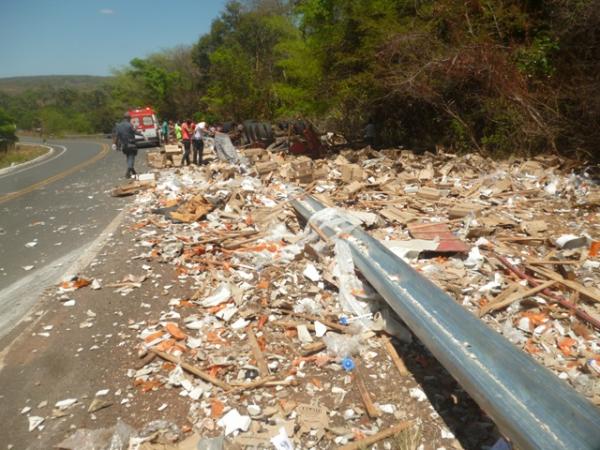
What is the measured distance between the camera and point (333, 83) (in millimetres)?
14836

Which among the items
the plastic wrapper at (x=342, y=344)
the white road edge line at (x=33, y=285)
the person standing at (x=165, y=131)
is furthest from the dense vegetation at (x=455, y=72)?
the person standing at (x=165, y=131)

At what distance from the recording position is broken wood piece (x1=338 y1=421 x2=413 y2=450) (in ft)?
7.93

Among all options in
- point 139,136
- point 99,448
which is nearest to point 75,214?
point 99,448

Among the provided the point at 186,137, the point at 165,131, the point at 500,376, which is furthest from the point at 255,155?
the point at 165,131

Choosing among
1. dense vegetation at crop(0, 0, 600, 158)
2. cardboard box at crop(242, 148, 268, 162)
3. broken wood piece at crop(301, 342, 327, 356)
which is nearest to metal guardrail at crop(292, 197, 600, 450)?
broken wood piece at crop(301, 342, 327, 356)

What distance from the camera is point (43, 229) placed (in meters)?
7.38

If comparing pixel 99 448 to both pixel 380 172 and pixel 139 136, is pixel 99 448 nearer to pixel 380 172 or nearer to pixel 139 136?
pixel 380 172

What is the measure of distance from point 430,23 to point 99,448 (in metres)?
14.0

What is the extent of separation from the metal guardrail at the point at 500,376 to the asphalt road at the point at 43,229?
4019 millimetres

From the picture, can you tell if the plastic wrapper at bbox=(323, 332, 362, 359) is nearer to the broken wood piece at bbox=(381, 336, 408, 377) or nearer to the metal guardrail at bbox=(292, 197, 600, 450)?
the broken wood piece at bbox=(381, 336, 408, 377)

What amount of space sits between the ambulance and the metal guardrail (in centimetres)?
2561

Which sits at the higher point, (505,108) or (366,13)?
(366,13)

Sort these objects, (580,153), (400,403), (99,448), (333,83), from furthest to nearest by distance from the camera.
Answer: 1. (333,83)
2. (580,153)
3. (400,403)
4. (99,448)

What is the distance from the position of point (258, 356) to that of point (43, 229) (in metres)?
6.16
